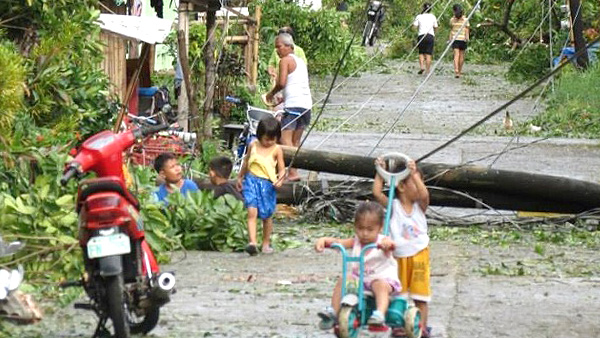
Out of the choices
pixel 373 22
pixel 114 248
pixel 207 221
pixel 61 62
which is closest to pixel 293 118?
pixel 61 62

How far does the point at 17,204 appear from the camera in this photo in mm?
9875

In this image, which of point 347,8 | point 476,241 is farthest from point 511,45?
point 476,241

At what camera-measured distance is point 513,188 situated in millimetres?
12891

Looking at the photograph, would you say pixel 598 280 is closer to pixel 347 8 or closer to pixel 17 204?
pixel 17 204

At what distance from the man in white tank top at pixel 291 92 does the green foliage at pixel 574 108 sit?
6590 mm

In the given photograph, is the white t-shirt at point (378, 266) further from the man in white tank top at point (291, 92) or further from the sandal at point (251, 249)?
the man in white tank top at point (291, 92)

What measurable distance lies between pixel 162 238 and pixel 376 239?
374cm

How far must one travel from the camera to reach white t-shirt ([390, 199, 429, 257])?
7586 millimetres

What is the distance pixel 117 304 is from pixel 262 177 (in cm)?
426

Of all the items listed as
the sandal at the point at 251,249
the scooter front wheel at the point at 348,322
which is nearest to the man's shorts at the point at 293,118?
the sandal at the point at 251,249

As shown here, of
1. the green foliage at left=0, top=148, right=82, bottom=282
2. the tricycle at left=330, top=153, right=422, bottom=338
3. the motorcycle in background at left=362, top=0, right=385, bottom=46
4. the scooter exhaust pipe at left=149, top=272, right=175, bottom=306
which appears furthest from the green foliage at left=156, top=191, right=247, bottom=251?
the motorcycle in background at left=362, top=0, right=385, bottom=46

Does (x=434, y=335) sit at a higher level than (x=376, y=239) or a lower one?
lower

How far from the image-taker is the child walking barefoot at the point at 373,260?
7098mm

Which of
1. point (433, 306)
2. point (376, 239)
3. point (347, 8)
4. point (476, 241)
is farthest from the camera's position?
point (347, 8)
